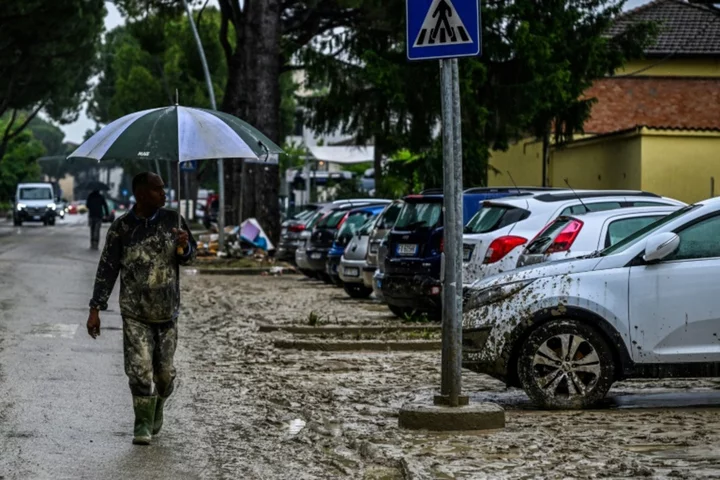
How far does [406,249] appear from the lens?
59.0ft

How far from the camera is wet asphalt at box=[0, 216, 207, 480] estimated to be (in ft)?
27.9

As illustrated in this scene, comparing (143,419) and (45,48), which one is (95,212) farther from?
(143,419)

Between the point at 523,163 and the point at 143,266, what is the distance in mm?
33926

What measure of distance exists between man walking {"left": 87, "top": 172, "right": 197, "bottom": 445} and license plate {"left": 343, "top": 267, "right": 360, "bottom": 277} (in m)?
13.6

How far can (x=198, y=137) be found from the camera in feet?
34.9

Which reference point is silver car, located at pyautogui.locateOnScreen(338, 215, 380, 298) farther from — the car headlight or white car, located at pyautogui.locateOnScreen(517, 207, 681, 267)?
the car headlight

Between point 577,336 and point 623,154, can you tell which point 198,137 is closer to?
point 577,336

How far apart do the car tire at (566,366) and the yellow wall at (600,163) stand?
20.4 metres

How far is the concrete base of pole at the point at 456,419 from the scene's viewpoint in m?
9.96

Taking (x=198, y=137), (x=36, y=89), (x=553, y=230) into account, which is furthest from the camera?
(x=36, y=89)

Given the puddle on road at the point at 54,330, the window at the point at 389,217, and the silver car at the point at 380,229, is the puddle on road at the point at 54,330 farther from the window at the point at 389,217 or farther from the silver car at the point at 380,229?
the window at the point at 389,217

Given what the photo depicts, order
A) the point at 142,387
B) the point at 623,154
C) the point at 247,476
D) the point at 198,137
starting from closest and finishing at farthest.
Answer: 1. the point at 247,476
2. the point at 142,387
3. the point at 198,137
4. the point at 623,154

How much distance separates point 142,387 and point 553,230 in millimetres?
5939

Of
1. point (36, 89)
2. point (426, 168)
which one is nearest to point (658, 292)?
point (426, 168)
